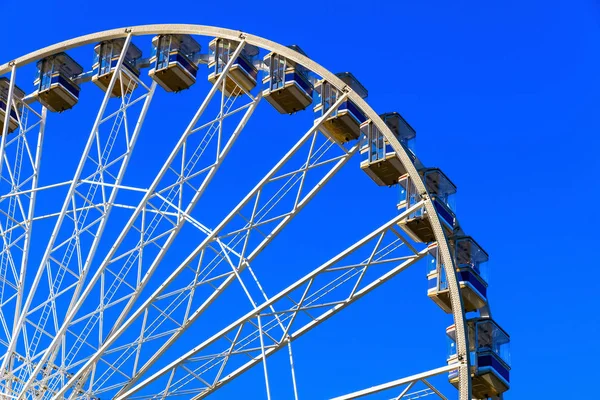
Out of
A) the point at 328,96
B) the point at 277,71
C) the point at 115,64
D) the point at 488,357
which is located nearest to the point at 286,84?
the point at 277,71

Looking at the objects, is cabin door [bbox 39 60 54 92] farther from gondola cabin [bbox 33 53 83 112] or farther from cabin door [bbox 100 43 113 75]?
cabin door [bbox 100 43 113 75]

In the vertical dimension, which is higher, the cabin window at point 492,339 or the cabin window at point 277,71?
the cabin window at point 277,71

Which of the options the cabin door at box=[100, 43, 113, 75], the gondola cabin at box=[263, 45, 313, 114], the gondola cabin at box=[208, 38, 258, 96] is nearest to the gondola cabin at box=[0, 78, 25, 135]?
the cabin door at box=[100, 43, 113, 75]

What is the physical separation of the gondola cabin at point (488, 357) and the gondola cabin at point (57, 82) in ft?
36.3

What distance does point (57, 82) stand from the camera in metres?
38.1

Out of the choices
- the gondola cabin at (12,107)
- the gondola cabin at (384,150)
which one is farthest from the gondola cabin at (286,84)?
the gondola cabin at (12,107)

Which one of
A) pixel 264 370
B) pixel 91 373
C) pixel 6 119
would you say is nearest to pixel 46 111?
pixel 6 119

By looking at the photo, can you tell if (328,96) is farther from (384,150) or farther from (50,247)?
(50,247)

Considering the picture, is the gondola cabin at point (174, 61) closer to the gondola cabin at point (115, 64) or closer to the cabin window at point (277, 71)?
the gondola cabin at point (115, 64)

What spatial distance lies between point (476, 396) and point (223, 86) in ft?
28.3

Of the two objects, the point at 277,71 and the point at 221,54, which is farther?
the point at 221,54

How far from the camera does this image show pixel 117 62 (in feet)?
121

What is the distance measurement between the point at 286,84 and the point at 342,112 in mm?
1795

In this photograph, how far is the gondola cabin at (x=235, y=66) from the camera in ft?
118
